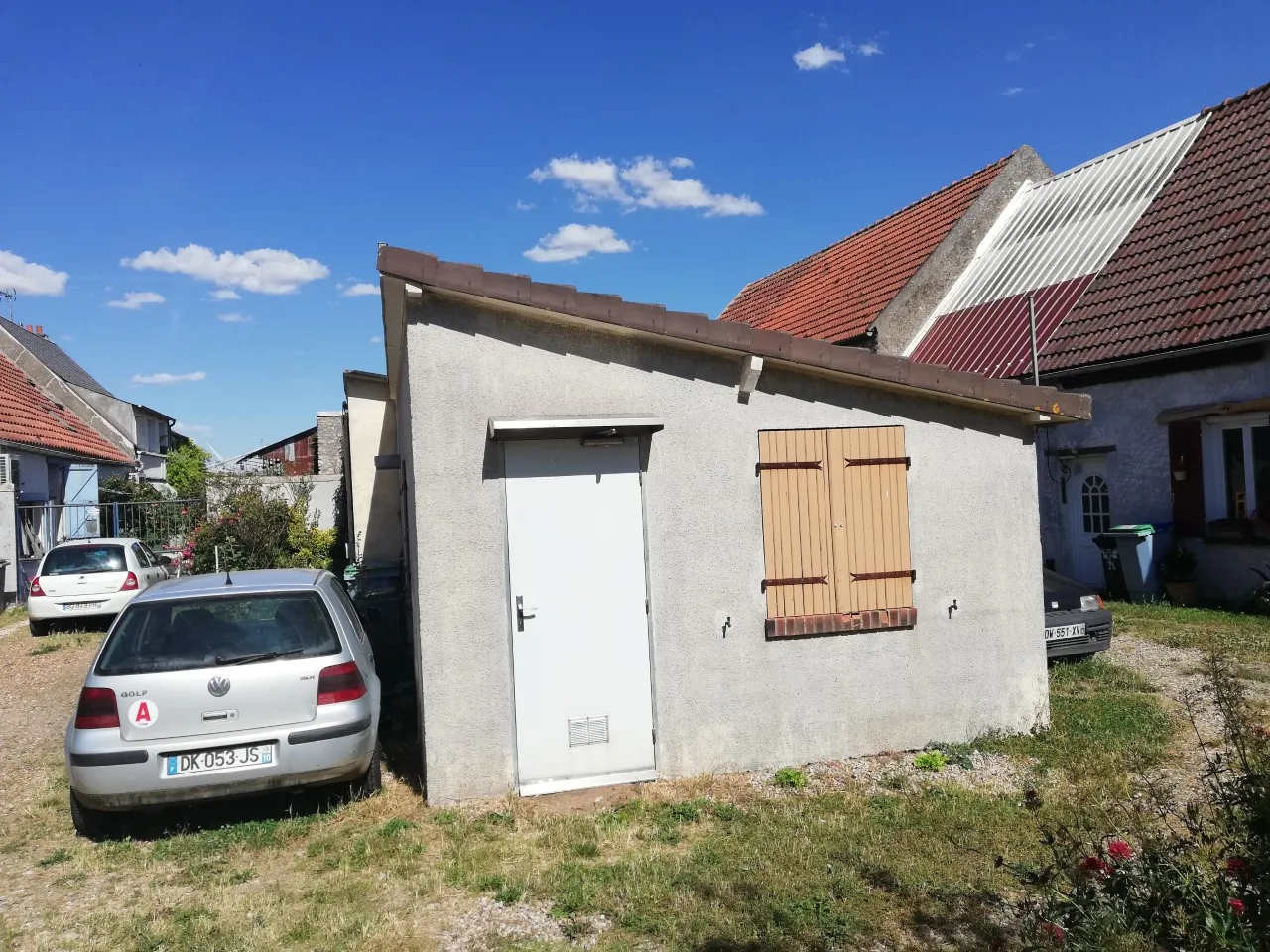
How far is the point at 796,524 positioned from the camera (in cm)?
644

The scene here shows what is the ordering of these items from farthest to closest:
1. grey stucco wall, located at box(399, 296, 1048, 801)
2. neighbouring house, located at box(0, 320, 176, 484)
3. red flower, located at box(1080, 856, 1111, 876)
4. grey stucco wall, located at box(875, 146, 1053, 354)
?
neighbouring house, located at box(0, 320, 176, 484)
grey stucco wall, located at box(875, 146, 1053, 354)
grey stucco wall, located at box(399, 296, 1048, 801)
red flower, located at box(1080, 856, 1111, 876)

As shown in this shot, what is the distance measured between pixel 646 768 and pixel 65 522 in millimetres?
18797

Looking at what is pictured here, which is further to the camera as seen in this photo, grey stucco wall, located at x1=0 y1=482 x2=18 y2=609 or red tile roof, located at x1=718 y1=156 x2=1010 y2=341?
red tile roof, located at x1=718 y1=156 x2=1010 y2=341

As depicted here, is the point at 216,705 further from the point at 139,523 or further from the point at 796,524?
the point at 139,523

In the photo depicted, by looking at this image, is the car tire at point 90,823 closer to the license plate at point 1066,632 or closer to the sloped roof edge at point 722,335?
the sloped roof edge at point 722,335

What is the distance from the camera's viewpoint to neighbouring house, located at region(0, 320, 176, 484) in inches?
1093

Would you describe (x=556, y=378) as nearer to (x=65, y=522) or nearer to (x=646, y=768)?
(x=646, y=768)

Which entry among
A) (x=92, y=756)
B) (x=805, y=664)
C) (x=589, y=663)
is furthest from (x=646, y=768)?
(x=92, y=756)

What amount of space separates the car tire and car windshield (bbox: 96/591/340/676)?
3.24 feet

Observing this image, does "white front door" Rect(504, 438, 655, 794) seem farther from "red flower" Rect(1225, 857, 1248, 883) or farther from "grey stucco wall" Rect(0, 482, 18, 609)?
"grey stucco wall" Rect(0, 482, 18, 609)

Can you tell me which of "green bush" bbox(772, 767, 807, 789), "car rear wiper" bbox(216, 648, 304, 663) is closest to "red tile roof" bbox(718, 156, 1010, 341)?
"green bush" bbox(772, 767, 807, 789)

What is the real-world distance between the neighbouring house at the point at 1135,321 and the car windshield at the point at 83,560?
13.5 metres

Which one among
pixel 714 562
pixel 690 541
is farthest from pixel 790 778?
pixel 690 541

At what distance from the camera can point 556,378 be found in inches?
241
